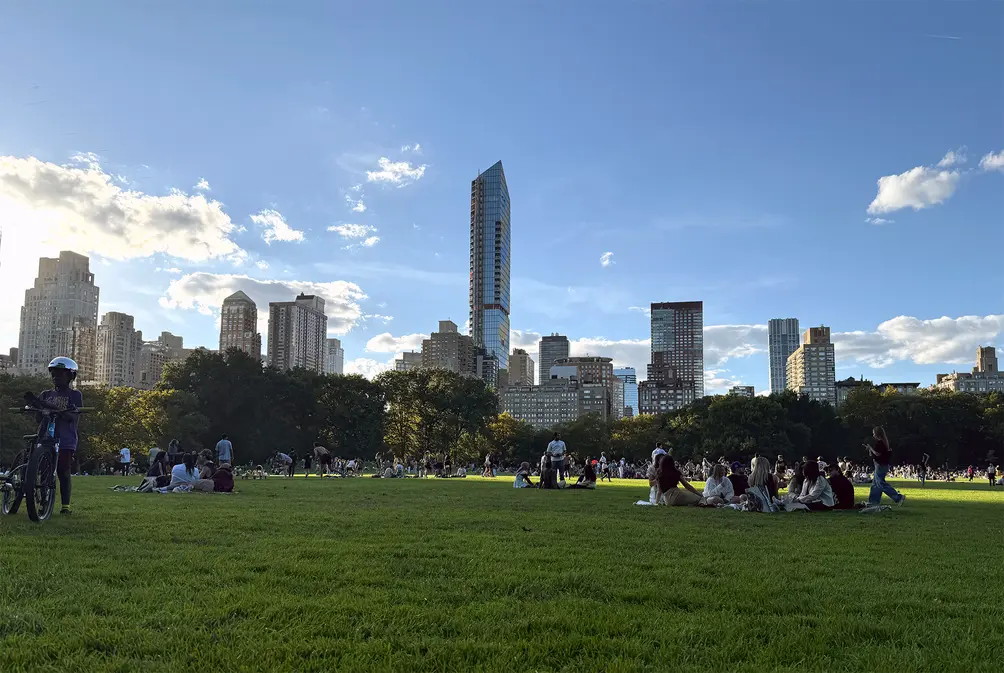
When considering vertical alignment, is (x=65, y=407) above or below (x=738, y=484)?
above

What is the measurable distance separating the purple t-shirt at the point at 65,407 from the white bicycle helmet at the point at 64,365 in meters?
0.29

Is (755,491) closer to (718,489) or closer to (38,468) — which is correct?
(718,489)

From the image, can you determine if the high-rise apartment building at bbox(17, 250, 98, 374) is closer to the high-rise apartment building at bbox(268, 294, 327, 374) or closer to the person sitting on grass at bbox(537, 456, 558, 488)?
the person sitting on grass at bbox(537, 456, 558, 488)

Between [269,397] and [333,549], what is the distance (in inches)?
2561

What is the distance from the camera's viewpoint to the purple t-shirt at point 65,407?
1057cm

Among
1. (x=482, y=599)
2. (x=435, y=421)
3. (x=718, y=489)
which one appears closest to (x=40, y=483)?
(x=482, y=599)

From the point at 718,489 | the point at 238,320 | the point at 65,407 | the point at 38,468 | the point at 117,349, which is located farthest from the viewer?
the point at 238,320

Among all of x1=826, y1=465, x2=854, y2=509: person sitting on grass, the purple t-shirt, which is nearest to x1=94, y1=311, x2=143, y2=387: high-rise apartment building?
the purple t-shirt

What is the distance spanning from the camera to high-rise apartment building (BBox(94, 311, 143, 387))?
112 metres

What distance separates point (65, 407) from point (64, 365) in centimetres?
60

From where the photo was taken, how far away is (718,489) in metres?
16.3

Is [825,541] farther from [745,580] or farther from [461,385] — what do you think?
[461,385]

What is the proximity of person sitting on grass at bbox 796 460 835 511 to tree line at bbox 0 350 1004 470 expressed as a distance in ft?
168

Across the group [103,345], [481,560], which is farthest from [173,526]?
[103,345]
